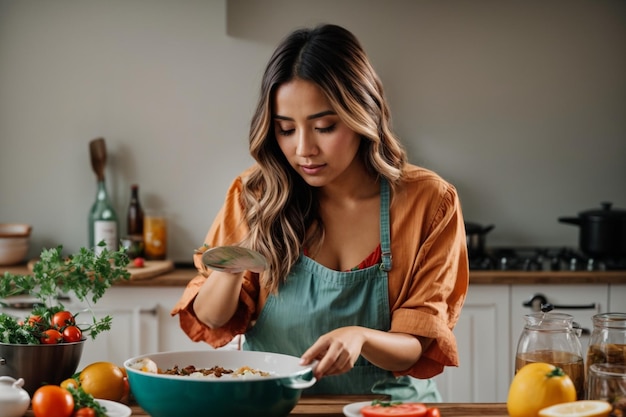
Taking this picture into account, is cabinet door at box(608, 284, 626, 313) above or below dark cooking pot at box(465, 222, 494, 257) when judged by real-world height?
below

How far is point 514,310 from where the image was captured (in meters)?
3.01

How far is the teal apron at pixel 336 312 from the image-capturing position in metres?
1.73

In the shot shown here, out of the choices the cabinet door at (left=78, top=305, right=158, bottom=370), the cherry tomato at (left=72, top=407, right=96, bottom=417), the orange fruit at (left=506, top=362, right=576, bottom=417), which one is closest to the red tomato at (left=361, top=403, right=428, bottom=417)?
the orange fruit at (left=506, top=362, right=576, bottom=417)

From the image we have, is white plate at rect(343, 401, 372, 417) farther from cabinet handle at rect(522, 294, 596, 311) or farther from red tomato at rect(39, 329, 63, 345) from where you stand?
cabinet handle at rect(522, 294, 596, 311)

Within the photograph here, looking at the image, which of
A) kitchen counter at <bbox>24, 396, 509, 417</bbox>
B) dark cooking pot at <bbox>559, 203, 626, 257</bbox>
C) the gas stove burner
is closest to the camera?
kitchen counter at <bbox>24, 396, 509, 417</bbox>

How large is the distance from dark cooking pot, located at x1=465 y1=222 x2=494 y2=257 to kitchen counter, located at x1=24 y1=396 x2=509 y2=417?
1.82 metres

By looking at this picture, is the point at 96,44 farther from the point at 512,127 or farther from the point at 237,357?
A: the point at 237,357

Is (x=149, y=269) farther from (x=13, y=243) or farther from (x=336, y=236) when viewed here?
(x=336, y=236)

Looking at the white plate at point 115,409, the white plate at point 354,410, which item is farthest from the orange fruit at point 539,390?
the white plate at point 115,409

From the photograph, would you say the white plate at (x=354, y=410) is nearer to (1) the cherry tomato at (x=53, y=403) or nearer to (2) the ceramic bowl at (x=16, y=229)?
(1) the cherry tomato at (x=53, y=403)

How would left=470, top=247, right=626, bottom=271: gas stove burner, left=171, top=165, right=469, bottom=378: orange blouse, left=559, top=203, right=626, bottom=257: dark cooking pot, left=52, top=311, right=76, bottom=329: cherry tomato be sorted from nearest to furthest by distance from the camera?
left=52, top=311, right=76, bottom=329: cherry tomato
left=171, top=165, right=469, bottom=378: orange blouse
left=470, top=247, right=626, bottom=271: gas stove burner
left=559, top=203, right=626, bottom=257: dark cooking pot

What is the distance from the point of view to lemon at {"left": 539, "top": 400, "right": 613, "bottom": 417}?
3.81ft

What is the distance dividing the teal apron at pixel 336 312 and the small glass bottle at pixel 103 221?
1.74m

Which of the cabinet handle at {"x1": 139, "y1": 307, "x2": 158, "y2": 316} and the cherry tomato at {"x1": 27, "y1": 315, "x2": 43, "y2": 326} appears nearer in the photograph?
the cherry tomato at {"x1": 27, "y1": 315, "x2": 43, "y2": 326}
